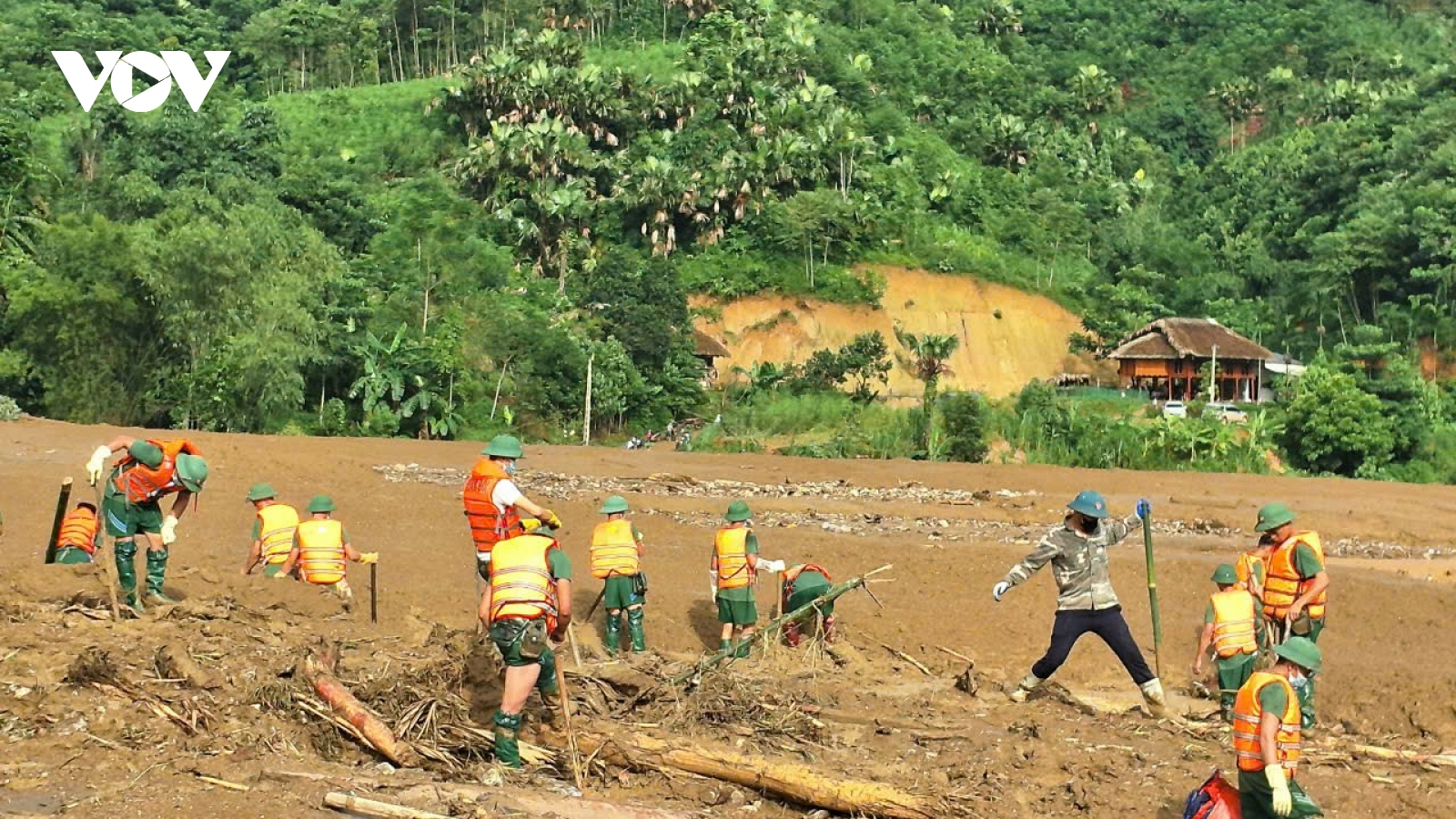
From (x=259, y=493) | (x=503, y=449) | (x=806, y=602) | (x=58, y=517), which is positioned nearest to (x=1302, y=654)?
(x=503, y=449)

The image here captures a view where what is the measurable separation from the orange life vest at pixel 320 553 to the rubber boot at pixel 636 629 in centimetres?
245

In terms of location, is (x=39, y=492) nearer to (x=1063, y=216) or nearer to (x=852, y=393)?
(x=852, y=393)

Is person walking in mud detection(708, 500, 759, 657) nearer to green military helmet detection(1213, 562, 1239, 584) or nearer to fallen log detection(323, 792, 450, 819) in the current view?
green military helmet detection(1213, 562, 1239, 584)

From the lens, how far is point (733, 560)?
1148 centimetres

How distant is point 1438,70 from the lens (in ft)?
242

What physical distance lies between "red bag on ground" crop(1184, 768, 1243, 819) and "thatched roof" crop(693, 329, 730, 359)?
147 feet

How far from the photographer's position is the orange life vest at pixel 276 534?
11.8 metres

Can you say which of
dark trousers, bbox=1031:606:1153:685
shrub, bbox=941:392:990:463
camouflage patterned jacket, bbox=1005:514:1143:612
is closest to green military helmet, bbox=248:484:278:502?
camouflage patterned jacket, bbox=1005:514:1143:612

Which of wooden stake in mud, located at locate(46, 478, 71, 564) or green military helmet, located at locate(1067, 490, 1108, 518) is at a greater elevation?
green military helmet, located at locate(1067, 490, 1108, 518)

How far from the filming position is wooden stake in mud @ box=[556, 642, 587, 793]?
7.40 meters

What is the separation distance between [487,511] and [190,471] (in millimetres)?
2595

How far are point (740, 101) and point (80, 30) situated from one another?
140 ft

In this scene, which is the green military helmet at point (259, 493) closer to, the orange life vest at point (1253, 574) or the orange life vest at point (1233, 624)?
the orange life vest at point (1233, 624)

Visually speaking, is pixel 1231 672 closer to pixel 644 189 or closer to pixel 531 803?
pixel 531 803
